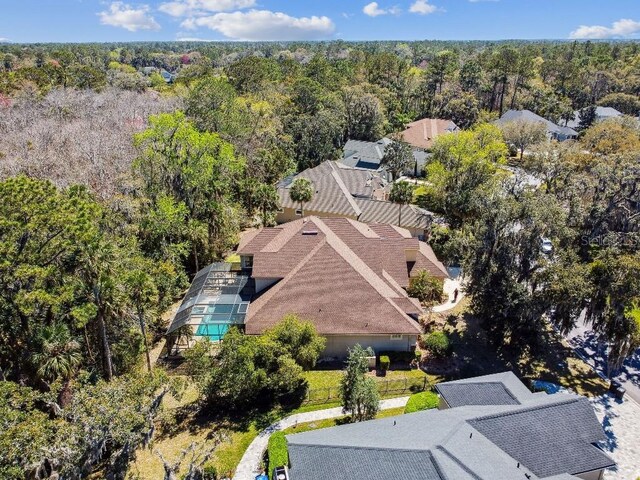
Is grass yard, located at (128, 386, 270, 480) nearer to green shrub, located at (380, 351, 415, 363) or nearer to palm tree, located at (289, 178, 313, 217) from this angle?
green shrub, located at (380, 351, 415, 363)

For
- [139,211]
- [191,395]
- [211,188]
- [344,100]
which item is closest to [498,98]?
[344,100]

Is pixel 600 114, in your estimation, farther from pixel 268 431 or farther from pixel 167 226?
pixel 268 431

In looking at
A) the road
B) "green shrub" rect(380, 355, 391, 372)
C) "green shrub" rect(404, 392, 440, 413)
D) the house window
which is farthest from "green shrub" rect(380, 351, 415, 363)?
the house window

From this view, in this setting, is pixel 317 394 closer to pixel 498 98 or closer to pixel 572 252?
pixel 572 252

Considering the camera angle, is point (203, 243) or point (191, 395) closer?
point (191, 395)

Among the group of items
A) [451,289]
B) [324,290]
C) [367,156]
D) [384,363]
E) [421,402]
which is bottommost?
[384,363]

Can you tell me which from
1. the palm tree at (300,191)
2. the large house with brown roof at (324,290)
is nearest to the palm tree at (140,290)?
the large house with brown roof at (324,290)

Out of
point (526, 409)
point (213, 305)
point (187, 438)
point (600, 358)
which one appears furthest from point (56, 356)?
point (600, 358)

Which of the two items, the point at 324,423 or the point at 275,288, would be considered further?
the point at 275,288
